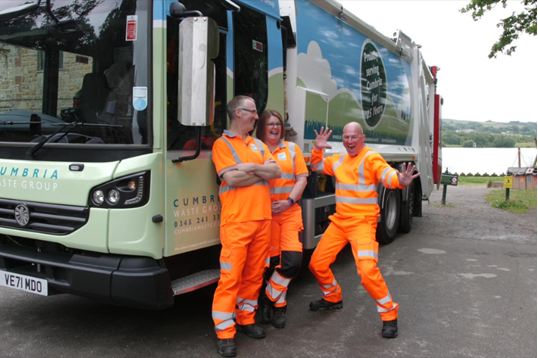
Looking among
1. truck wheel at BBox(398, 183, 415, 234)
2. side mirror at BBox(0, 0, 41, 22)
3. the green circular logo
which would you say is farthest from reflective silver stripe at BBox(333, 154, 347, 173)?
truck wheel at BBox(398, 183, 415, 234)

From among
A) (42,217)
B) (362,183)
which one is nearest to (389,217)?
(362,183)

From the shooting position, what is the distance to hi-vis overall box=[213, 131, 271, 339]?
11.0ft

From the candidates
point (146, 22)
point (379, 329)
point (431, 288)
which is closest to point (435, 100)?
point (431, 288)

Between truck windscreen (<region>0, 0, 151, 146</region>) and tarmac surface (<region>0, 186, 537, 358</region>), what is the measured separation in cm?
150

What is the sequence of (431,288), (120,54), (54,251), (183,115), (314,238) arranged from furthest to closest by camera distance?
(431,288)
(314,238)
(54,251)
(120,54)
(183,115)

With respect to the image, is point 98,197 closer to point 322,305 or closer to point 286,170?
point 286,170

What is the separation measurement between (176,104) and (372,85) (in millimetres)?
4222

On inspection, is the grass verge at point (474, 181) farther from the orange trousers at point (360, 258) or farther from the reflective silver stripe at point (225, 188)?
the reflective silver stripe at point (225, 188)

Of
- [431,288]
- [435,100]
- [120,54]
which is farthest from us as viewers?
[435,100]

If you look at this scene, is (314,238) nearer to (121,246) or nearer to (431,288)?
(431,288)

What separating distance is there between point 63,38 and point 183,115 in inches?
44.3

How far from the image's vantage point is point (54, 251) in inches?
133

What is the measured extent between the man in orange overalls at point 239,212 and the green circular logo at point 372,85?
3.23 m

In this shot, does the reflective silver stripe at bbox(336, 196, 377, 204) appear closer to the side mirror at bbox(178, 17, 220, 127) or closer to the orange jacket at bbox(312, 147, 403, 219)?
the orange jacket at bbox(312, 147, 403, 219)
